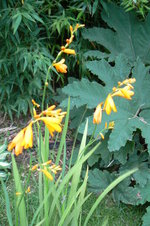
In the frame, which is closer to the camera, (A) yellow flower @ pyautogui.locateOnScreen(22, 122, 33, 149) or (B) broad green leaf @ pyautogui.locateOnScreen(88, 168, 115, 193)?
(A) yellow flower @ pyautogui.locateOnScreen(22, 122, 33, 149)

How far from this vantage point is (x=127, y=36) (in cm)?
309

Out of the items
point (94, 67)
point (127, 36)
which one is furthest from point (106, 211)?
point (127, 36)

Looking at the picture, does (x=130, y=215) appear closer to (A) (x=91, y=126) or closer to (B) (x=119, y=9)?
(A) (x=91, y=126)

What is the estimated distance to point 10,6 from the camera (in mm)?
2754

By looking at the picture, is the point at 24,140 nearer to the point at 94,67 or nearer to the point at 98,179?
the point at 98,179

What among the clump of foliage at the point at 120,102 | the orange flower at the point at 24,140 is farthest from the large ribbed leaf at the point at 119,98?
the orange flower at the point at 24,140

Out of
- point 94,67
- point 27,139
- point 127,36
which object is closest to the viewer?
point 27,139

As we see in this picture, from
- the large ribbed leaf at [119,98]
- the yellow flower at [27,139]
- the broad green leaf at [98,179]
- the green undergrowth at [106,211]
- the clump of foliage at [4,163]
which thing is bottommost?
the green undergrowth at [106,211]

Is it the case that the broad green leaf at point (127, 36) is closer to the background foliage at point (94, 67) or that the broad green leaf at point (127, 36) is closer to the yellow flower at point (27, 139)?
the background foliage at point (94, 67)

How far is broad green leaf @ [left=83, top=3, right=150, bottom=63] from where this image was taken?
303 centimetres

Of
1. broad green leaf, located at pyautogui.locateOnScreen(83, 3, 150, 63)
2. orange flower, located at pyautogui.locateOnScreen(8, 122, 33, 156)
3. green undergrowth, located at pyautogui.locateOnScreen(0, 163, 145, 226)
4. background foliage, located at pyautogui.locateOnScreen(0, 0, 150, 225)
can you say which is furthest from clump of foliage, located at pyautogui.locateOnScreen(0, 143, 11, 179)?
orange flower, located at pyautogui.locateOnScreen(8, 122, 33, 156)

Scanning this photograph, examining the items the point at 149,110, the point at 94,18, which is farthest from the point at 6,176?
the point at 94,18

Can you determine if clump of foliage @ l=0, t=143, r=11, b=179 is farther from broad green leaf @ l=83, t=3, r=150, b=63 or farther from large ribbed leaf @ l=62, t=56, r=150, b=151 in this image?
broad green leaf @ l=83, t=3, r=150, b=63

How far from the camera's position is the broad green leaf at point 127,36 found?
3031 mm
